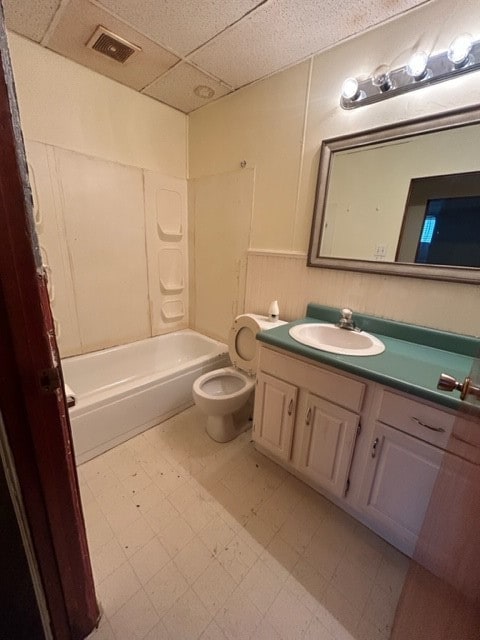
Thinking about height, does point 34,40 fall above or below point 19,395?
above

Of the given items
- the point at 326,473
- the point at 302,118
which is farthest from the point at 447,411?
the point at 302,118

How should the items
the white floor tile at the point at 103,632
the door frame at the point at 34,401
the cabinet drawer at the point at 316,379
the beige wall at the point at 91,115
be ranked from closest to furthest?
the door frame at the point at 34,401, the white floor tile at the point at 103,632, the cabinet drawer at the point at 316,379, the beige wall at the point at 91,115

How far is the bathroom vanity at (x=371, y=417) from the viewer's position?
0.99 m

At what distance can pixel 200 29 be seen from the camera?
1.33 metres

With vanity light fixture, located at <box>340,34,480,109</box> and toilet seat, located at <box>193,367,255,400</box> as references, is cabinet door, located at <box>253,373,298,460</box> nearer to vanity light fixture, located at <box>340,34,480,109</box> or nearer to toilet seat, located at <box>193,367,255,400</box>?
toilet seat, located at <box>193,367,255,400</box>

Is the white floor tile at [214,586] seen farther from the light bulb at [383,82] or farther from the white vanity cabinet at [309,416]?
the light bulb at [383,82]

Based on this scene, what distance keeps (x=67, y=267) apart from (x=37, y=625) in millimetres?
1789

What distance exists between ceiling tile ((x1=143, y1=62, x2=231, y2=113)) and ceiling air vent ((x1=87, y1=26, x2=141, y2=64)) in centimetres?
25

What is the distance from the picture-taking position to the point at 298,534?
125cm

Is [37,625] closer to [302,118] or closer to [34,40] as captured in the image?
[302,118]

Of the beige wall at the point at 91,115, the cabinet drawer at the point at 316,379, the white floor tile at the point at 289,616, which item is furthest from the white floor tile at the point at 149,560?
the beige wall at the point at 91,115

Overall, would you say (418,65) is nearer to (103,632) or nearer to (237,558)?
(237,558)

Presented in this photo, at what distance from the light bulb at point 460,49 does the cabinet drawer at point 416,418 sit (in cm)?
136

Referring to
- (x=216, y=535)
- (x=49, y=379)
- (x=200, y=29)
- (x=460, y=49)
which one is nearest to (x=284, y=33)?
(x=200, y=29)
